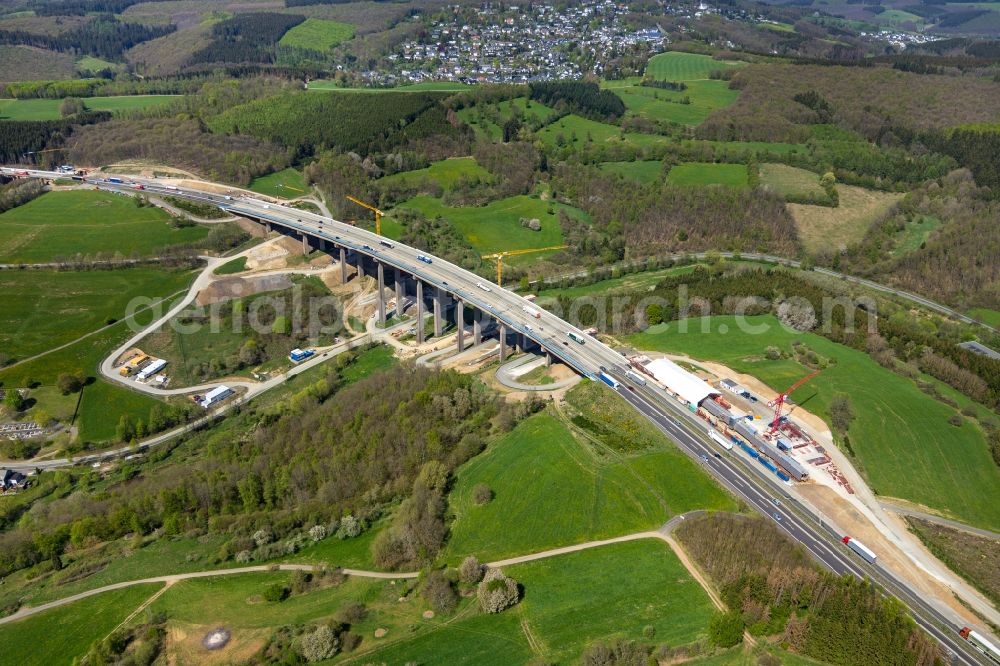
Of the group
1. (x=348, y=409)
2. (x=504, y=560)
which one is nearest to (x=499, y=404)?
(x=348, y=409)

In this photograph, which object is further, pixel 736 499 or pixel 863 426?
pixel 863 426

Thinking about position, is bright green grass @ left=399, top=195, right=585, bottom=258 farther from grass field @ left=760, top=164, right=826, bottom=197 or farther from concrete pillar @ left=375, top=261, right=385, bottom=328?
grass field @ left=760, top=164, right=826, bottom=197

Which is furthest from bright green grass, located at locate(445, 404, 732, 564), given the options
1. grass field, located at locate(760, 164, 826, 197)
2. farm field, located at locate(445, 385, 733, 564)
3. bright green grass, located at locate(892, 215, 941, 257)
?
grass field, located at locate(760, 164, 826, 197)

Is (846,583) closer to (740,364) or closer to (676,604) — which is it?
(676,604)

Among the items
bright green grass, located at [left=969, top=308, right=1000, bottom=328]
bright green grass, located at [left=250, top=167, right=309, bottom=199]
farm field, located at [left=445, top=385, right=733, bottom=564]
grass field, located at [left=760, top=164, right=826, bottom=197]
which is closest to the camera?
farm field, located at [left=445, top=385, right=733, bottom=564]

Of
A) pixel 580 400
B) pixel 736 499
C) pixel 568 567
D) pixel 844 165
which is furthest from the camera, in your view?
pixel 844 165

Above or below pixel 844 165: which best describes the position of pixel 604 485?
below
